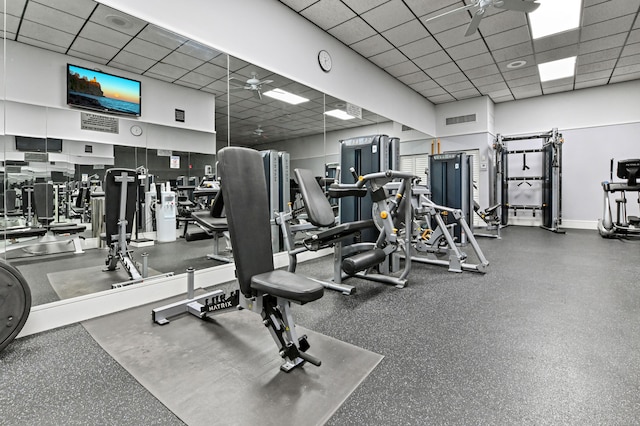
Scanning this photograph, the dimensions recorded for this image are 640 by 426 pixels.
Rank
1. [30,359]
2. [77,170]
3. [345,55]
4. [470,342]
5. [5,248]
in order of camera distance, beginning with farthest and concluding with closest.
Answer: [345,55], [77,170], [5,248], [470,342], [30,359]

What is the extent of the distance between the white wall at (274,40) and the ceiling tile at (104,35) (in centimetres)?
24

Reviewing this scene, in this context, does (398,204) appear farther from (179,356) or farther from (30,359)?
(30,359)

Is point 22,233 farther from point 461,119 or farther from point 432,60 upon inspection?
point 461,119

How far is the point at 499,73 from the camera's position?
670 centimetres

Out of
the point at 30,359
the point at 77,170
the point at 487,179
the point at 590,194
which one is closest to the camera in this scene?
the point at 30,359

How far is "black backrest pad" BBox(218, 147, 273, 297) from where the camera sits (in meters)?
1.59

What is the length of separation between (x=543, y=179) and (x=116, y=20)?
30.8ft

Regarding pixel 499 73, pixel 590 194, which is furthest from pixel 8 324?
pixel 590 194

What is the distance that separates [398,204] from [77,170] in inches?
128

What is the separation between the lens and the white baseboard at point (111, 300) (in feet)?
7.20

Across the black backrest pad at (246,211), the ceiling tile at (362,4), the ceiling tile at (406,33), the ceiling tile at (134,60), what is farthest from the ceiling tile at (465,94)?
the black backrest pad at (246,211)

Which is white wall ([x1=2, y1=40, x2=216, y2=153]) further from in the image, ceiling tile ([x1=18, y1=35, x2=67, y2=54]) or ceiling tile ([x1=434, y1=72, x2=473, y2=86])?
ceiling tile ([x1=434, y1=72, x2=473, y2=86])

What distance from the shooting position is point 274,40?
3.99 metres

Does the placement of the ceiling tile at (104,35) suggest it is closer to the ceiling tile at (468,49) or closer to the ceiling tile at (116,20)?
the ceiling tile at (116,20)
